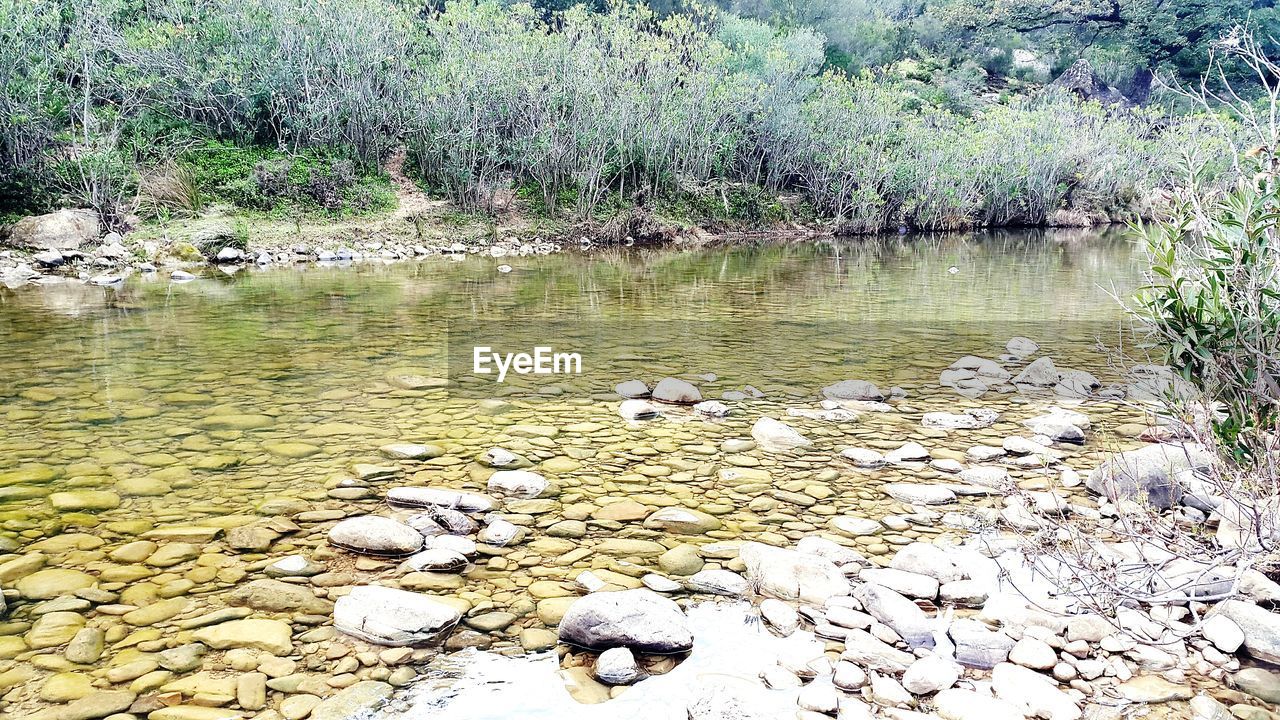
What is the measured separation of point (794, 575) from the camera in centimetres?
317

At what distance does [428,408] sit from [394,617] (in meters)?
3.23

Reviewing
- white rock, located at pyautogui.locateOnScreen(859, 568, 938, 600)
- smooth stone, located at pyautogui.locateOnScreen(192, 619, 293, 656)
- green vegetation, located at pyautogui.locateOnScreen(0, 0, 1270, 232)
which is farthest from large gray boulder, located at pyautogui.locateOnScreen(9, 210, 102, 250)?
white rock, located at pyautogui.locateOnScreen(859, 568, 938, 600)

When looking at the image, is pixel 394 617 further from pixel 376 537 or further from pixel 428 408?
pixel 428 408

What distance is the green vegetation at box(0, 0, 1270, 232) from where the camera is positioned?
63.6 feet

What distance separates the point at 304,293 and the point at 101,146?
1004cm

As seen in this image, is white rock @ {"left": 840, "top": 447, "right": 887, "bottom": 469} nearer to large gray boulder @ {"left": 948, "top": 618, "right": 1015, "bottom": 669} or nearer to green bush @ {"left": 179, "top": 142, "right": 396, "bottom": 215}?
large gray boulder @ {"left": 948, "top": 618, "right": 1015, "bottom": 669}

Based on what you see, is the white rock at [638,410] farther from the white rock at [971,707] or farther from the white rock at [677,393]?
the white rock at [971,707]

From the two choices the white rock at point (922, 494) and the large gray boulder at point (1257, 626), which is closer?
the large gray boulder at point (1257, 626)

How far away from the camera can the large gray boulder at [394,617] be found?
274 cm

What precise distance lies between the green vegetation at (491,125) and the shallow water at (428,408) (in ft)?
29.6

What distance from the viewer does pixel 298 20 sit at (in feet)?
74.2

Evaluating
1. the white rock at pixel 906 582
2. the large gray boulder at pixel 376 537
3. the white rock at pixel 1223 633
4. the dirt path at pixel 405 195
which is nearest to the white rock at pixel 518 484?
the large gray boulder at pixel 376 537

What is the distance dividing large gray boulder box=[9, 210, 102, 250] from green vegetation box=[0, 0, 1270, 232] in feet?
3.17

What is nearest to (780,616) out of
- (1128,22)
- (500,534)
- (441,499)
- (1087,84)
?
(500,534)
